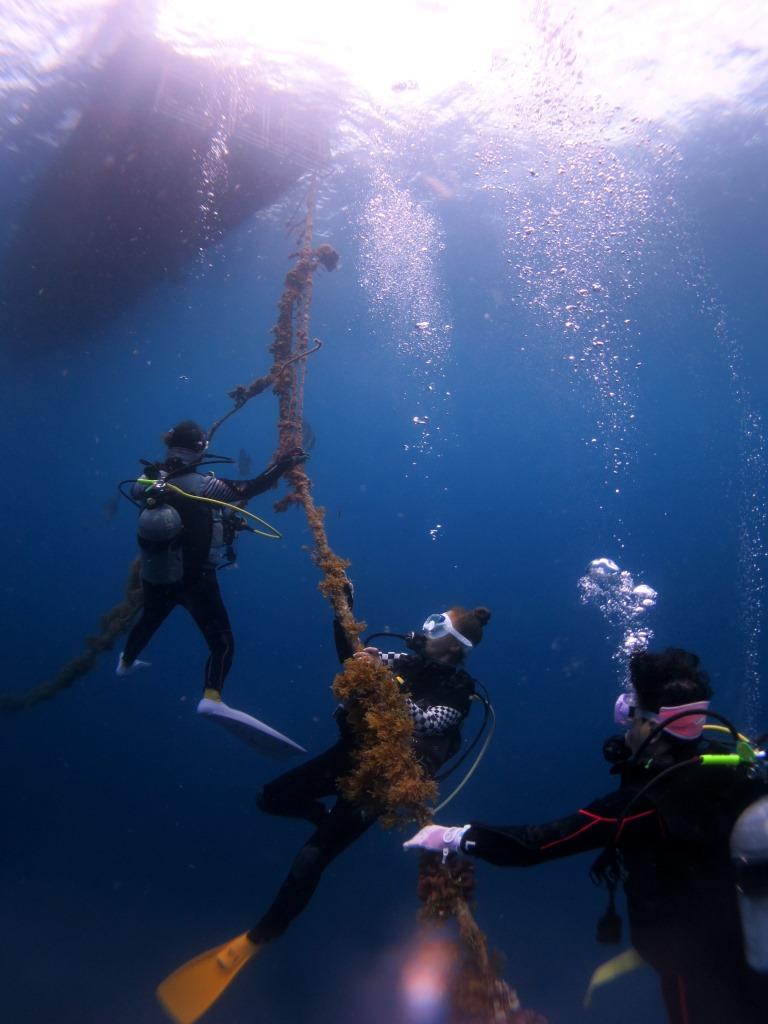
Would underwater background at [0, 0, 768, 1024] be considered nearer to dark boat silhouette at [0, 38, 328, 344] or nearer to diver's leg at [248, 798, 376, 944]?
dark boat silhouette at [0, 38, 328, 344]

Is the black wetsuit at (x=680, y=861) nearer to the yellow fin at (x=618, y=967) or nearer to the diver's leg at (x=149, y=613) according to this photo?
the yellow fin at (x=618, y=967)

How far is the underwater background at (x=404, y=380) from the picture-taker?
38.3ft

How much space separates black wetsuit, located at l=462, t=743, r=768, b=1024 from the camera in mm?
2279

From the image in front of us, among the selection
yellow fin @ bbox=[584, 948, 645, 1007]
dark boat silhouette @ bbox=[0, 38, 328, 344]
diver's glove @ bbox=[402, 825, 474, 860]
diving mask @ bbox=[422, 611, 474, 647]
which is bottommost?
yellow fin @ bbox=[584, 948, 645, 1007]

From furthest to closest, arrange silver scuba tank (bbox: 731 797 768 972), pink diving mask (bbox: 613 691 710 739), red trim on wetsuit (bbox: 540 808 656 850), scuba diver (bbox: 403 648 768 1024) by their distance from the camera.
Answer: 1. pink diving mask (bbox: 613 691 710 739)
2. red trim on wetsuit (bbox: 540 808 656 850)
3. scuba diver (bbox: 403 648 768 1024)
4. silver scuba tank (bbox: 731 797 768 972)


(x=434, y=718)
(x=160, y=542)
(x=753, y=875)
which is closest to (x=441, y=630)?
(x=434, y=718)

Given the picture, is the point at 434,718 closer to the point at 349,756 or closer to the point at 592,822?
the point at 349,756

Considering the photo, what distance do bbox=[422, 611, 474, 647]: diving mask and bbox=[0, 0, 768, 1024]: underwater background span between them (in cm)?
1101

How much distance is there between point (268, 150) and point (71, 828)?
808 inches

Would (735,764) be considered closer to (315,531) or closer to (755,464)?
(315,531)

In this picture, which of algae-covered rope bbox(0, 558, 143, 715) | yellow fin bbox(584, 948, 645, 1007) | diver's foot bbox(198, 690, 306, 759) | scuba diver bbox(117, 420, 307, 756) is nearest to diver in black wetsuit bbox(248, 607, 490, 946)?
diver's foot bbox(198, 690, 306, 759)

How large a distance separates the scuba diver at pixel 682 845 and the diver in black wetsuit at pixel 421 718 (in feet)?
4.90

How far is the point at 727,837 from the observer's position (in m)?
2.22

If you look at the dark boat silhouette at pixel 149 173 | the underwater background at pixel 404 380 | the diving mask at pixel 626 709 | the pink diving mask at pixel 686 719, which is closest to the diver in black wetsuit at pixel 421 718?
the diving mask at pixel 626 709
